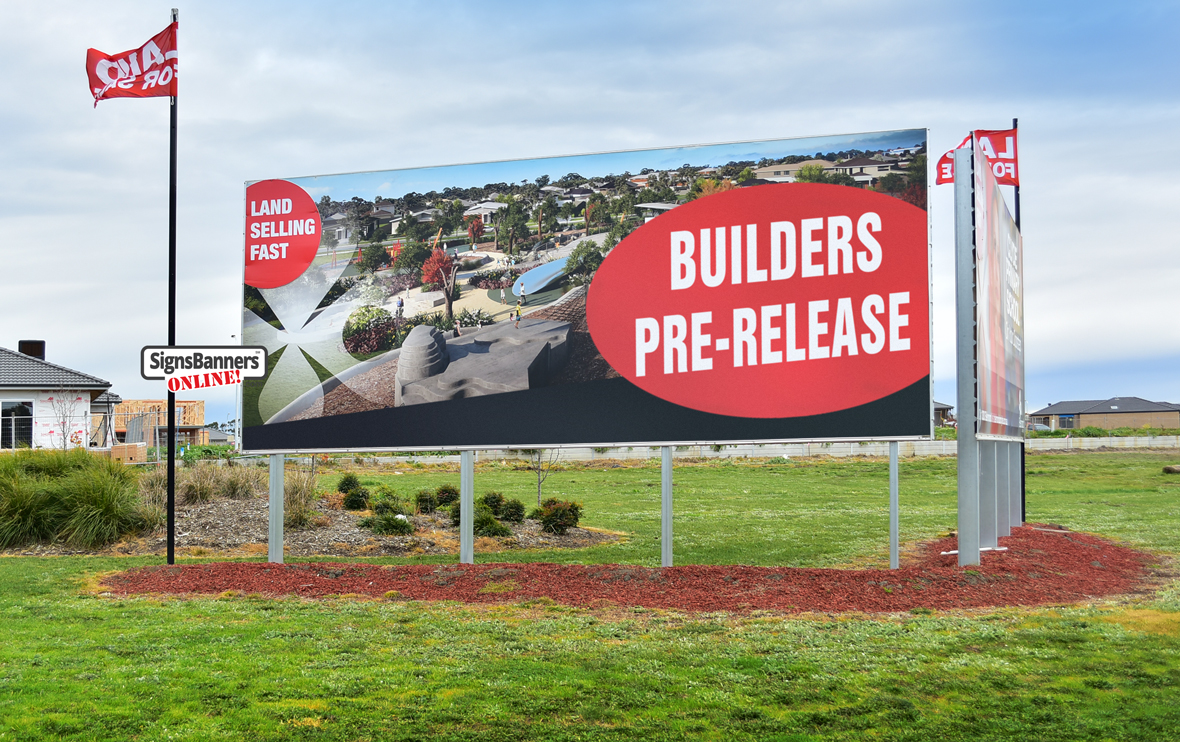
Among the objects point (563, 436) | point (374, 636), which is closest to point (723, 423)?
point (563, 436)

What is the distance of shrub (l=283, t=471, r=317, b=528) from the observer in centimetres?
1748

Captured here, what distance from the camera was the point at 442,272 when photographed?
43.3 ft

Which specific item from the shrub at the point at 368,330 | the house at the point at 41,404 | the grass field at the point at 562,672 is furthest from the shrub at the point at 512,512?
the house at the point at 41,404

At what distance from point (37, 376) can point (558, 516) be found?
29.6 meters

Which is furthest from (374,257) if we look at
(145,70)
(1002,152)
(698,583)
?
(1002,152)

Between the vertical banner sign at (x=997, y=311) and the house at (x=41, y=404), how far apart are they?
35.0m

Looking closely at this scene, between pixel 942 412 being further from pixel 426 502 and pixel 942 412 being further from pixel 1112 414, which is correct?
pixel 426 502

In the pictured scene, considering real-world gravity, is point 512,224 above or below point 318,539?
above

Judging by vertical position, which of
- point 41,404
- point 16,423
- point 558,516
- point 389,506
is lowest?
point 558,516

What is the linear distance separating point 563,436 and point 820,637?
5426 mm

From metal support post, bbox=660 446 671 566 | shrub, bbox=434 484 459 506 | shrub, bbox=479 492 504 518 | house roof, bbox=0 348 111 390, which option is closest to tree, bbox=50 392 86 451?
house roof, bbox=0 348 111 390

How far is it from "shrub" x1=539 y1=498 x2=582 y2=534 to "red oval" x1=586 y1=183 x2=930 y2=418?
5.88m

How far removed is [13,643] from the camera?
7.93 metres

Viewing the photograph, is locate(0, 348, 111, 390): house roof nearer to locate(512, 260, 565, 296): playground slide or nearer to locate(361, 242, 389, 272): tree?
locate(361, 242, 389, 272): tree
